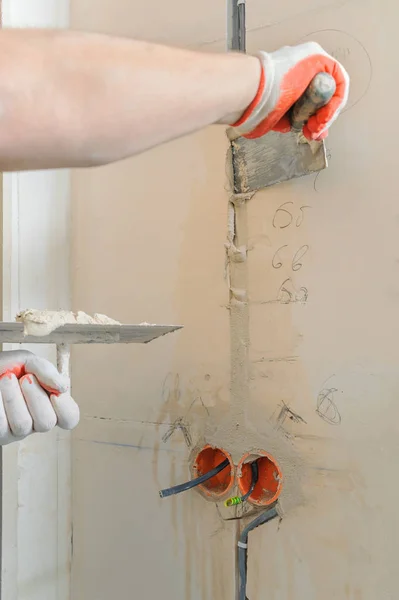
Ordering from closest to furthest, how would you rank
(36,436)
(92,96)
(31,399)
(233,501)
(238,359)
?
(92,96), (31,399), (233,501), (238,359), (36,436)

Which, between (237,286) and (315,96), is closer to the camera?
(315,96)

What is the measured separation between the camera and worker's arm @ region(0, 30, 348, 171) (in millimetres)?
726

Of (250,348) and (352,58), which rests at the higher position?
(352,58)

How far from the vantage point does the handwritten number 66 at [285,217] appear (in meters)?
1.47

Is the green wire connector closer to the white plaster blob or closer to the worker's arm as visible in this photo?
the white plaster blob

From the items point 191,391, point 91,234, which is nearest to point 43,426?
point 191,391

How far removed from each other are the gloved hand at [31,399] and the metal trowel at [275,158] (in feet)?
2.35

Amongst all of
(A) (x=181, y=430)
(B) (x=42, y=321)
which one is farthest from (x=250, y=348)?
(B) (x=42, y=321)

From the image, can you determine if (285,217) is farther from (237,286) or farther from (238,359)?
(238,359)

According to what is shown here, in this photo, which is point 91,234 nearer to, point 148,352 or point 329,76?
point 148,352

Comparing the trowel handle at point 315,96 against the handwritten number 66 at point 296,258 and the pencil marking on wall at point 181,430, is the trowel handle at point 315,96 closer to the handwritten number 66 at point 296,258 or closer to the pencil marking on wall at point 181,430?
the handwritten number 66 at point 296,258

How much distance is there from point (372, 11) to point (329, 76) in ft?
1.12

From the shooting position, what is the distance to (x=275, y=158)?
149 centimetres

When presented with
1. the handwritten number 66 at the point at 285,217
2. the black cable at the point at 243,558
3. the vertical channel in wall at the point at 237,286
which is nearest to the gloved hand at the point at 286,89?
the handwritten number 66 at the point at 285,217
